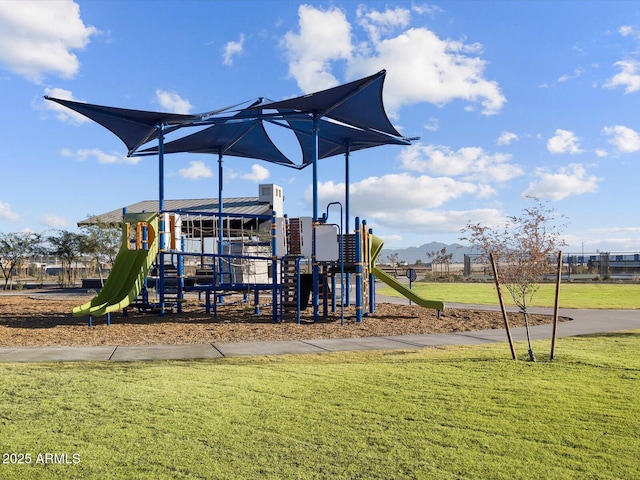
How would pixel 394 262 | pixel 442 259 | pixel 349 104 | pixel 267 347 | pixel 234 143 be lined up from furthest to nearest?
pixel 394 262
pixel 442 259
pixel 234 143
pixel 349 104
pixel 267 347

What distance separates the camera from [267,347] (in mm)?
10516

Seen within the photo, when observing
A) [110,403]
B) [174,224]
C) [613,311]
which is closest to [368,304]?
[174,224]

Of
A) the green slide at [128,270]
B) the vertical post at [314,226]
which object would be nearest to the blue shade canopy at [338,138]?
the vertical post at [314,226]

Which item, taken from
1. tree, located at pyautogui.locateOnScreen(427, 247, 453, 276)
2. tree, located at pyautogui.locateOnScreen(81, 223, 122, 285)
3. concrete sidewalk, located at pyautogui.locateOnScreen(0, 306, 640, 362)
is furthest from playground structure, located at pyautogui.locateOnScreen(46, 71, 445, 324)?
tree, located at pyautogui.locateOnScreen(427, 247, 453, 276)

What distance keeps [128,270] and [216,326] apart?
359cm

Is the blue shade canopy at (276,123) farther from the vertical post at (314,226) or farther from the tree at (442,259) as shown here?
the tree at (442,259)

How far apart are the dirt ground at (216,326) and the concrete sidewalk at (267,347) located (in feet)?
2.60

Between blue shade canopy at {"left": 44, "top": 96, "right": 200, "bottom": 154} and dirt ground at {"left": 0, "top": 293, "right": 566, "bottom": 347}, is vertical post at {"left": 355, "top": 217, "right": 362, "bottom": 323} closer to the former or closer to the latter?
dirt ground at {"left": 0, "top": 293, "right": 566, "bottom": 347}

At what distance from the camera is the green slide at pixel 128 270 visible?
605 inches

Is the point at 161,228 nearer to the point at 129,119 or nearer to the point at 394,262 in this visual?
the point at 129,119

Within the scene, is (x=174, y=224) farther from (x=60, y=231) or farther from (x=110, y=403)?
(x=60, y=231)

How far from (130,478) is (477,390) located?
4126 mm

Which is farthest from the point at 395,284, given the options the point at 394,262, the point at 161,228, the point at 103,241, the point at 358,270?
the point at 394,262

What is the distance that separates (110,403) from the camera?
6.03 m
